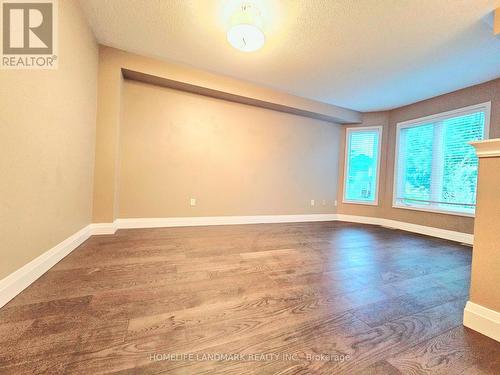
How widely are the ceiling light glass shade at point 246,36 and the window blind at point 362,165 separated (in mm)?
3598

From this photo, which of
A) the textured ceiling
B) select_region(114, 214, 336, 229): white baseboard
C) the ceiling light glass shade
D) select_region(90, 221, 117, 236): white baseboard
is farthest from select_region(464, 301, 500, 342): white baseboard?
select_region(90, 221, 117, 236): white baseboard

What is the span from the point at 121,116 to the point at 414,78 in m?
4.64

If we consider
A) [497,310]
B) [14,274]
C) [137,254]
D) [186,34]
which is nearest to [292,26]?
[186,34]

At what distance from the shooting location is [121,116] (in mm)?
3107

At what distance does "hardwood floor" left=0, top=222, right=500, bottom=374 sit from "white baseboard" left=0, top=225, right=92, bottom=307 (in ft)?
0.17

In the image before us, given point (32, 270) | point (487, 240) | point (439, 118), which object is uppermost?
point (439, 118)

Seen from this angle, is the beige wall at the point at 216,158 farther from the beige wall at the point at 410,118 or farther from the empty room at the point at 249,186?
the beige wall at the point at 410,118

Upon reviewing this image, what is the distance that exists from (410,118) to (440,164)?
3.74ft

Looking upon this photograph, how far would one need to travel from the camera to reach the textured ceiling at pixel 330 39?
194 centimetres

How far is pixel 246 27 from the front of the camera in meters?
1.99

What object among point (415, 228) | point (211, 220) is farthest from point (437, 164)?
point (211, 220)

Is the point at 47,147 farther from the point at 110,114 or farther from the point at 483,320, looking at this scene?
the point at 483,320

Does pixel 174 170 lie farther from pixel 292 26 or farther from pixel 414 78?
pixel 414 78

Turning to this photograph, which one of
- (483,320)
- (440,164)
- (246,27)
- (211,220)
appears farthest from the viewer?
(211,220)
